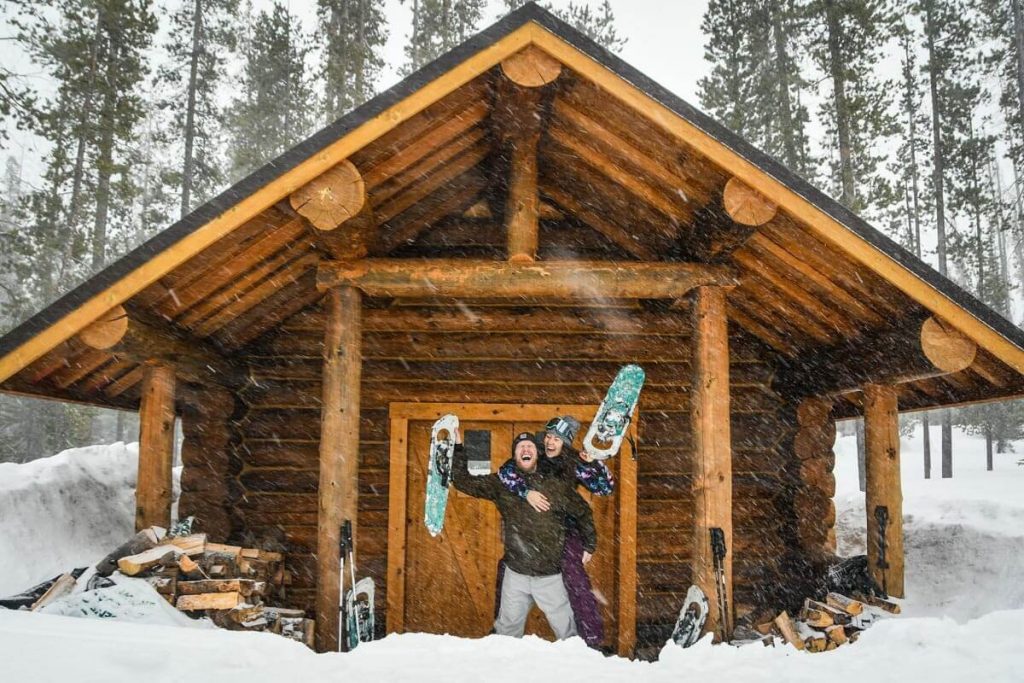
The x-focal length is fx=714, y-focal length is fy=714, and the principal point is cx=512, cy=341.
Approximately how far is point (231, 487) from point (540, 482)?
3667 mm

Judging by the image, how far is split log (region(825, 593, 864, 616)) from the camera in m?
6.20

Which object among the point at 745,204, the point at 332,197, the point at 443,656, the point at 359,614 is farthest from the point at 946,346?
the point at 359,614

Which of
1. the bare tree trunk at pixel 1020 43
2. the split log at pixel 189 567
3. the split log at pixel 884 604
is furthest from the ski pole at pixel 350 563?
the bare tree trunk at pixel 1020 43

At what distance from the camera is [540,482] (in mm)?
5996


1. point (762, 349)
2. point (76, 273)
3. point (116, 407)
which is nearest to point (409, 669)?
point (762, 349)

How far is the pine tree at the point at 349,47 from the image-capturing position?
70.9 ft

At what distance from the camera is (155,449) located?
21.6 ft

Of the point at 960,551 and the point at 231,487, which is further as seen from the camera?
the point at 960,551

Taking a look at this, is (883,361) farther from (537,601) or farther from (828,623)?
(537,601)

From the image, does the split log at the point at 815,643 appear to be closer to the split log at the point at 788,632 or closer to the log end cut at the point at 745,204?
the split log at the point at 788,632

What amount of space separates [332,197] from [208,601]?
3.23 m

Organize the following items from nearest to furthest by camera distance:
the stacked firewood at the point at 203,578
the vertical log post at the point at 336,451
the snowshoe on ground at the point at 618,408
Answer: the stacked firewood at the point at 203,578 → the vertical log post at the point at 336,451 → the snowshoe on ground at the point at 618,408

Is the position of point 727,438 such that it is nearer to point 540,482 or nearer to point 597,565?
point 540,482

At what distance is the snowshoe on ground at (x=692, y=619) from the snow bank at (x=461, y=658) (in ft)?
3.65
